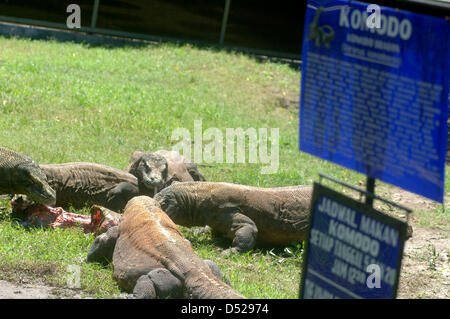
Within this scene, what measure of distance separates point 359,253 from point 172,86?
11.7 m

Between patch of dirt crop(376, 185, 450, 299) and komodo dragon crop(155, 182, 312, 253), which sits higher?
komodo dragon crop(155, 182, 312, 253)

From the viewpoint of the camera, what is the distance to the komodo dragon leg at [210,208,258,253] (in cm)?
885

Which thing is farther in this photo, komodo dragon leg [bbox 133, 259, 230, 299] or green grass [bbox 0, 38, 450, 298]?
green grass [bbox 0, 38, 450, 298]

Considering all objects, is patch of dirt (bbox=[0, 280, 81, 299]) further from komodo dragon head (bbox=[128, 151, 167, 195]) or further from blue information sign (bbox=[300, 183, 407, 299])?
komodo dragon head (bbox=[128, 151, 167, 195])

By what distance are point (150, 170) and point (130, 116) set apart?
363 centimetres

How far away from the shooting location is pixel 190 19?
1962cm

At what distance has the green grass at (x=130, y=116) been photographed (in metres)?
7.85

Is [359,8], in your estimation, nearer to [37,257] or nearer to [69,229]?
[37,257]

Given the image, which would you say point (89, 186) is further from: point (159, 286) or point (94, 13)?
point (94, 13)

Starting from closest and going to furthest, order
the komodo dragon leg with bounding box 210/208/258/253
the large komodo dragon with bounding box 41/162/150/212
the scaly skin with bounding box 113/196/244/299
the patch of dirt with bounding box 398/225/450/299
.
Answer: the scaly skin with bounding box 113/196/244/299, the patch of dirt with bounding box 398/225/450/299, the komodo dragon leg with bounding box 210/208/258/253, the large komodo dragon with bounding box 41/162/150/212

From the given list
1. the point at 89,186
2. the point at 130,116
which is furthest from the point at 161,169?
the point at 130,116

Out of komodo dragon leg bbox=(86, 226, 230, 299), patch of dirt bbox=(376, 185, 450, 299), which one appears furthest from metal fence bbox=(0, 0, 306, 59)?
komodo dragon leg bbox=(86, 226, 230, 299)

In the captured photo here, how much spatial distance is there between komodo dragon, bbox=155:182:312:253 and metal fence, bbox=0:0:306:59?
10.8m

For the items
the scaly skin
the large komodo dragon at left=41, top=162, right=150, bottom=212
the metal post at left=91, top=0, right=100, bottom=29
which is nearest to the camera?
the scaly skin
